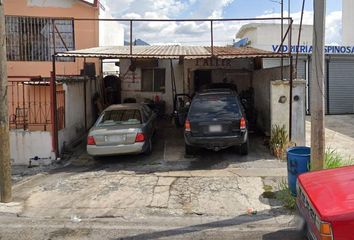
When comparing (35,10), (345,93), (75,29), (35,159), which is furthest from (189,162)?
(345,93)

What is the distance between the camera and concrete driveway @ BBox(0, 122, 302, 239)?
676cm

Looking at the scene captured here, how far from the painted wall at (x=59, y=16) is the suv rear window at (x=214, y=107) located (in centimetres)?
815

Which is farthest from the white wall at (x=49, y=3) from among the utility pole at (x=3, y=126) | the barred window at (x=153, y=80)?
the utility pole at (x=3, y=126)

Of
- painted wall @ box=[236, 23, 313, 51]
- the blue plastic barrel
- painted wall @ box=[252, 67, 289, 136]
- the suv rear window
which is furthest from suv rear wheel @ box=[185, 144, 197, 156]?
painted wall @ box=[236, 23, 313, 51]

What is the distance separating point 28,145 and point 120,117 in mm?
2493

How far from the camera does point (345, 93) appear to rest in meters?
20.6

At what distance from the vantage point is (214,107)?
10.5m

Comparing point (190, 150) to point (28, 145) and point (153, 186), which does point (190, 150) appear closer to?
point (153, 186)

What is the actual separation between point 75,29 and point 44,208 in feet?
37.3

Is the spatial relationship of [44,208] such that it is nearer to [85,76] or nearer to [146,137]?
[146,137]

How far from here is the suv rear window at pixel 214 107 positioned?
10.2 m

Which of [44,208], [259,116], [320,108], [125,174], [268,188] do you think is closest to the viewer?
[320,108]

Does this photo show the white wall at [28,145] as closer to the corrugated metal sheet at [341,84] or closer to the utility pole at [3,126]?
the utility pole at [3,126]

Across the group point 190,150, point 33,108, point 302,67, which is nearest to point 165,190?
point 190,150
